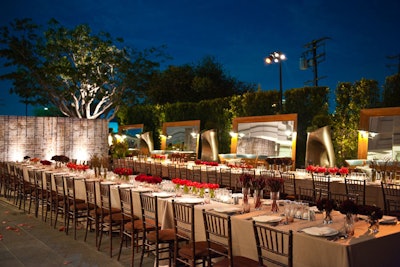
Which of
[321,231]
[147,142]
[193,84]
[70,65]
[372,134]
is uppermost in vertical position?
[70,65]

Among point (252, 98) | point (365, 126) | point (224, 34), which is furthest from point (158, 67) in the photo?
point (224, 34)

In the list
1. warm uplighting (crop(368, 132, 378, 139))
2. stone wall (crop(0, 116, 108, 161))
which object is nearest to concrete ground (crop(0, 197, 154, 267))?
stone wall (crop(0, 116, 108, 161))

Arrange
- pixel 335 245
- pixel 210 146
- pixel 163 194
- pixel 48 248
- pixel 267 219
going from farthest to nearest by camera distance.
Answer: pixel 210 146 → pixel 48 248 → pixel 163 194 → pixel 267 219 → pixel 335 245

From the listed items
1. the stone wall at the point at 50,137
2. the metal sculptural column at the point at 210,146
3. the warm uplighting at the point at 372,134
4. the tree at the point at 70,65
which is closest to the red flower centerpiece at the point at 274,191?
the warm uplighting at the point at 372,134

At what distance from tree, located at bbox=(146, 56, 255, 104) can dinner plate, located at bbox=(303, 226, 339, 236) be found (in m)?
20.3

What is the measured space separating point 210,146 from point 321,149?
5.44m

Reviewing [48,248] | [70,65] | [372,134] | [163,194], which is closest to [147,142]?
[70,65]

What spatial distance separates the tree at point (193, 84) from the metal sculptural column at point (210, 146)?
8478 mm

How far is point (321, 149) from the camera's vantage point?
35.5 feet

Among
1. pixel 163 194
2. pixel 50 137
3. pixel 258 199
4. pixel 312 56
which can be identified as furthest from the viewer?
pixel 312 56

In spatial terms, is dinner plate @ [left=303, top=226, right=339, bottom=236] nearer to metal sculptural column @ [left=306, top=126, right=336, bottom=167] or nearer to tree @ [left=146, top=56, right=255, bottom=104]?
metal sculptural column @ [left=306, top=126, right=336, bottom=167]

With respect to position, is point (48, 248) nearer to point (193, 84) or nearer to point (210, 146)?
point (210, 146)

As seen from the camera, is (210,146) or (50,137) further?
(210,146)

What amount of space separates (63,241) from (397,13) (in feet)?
125
